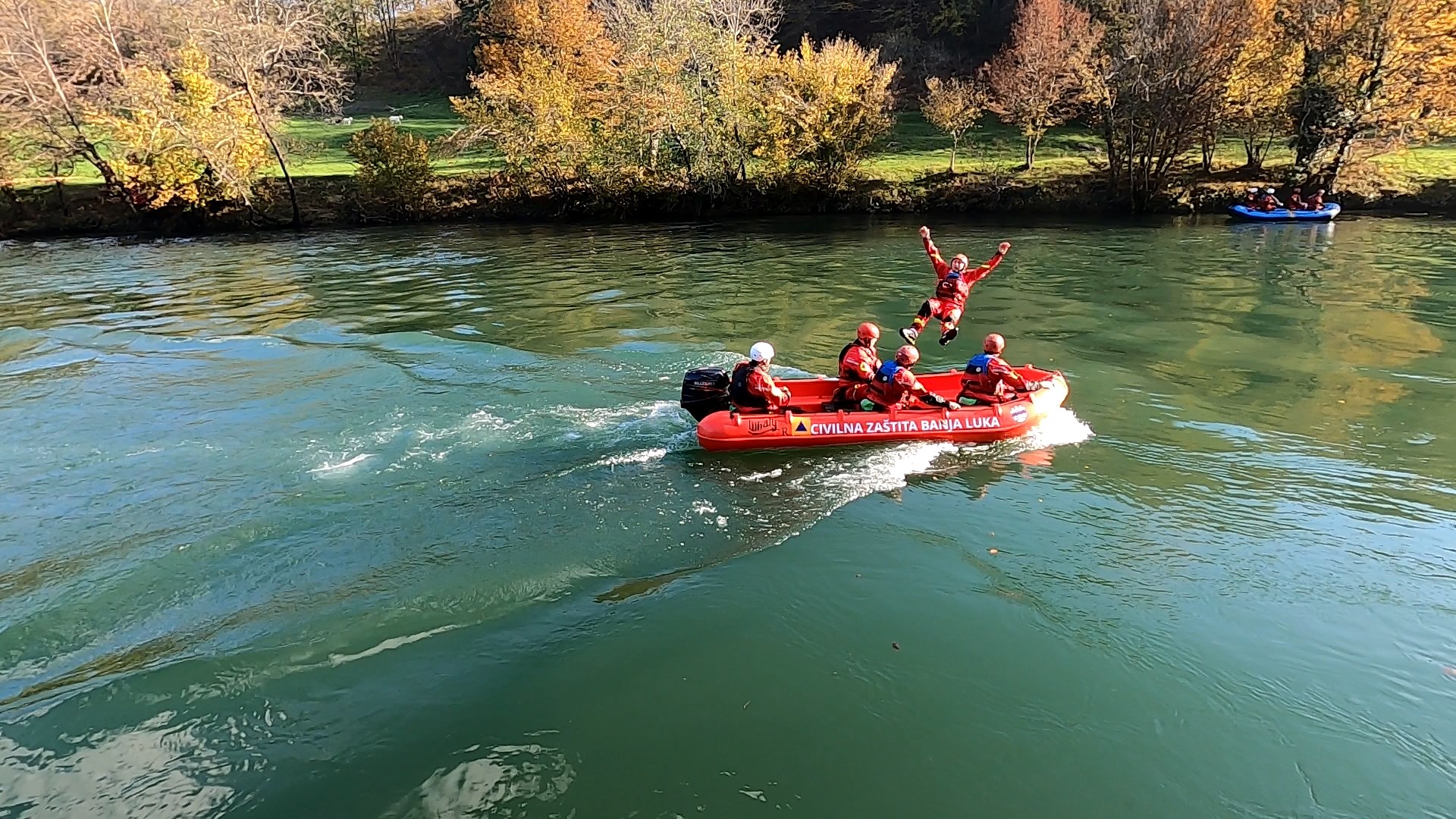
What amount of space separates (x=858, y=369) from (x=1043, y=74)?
1061 inches

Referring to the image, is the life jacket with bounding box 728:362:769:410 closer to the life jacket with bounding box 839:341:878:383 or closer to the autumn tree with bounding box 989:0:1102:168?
the life jacket with bounding box 839:341:878:383

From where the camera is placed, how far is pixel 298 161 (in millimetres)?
41625

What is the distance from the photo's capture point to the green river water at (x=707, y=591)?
5664 millimetres

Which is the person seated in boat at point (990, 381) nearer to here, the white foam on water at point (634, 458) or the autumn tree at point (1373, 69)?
the white foam on water at point (634, 458)

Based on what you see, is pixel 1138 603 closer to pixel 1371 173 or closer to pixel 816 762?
pixel 816 762

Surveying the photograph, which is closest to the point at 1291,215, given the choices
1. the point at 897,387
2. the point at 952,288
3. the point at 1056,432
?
the point at 952,288

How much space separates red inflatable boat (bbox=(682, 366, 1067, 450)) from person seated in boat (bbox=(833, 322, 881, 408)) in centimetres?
34

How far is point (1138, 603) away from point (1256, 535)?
6.70 ft

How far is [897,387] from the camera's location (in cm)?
1110

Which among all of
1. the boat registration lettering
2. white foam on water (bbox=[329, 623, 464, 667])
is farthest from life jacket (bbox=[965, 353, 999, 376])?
white foam on water (bbox=[329, 623, 464, 667])

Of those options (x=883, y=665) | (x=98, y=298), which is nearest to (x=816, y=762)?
(x=883, y=665)

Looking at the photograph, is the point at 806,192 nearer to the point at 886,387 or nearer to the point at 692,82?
the point at 692,82

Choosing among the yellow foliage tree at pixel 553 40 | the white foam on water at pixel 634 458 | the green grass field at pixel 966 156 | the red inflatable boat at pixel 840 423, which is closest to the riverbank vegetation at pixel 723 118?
the green grass field at pixel 966 156

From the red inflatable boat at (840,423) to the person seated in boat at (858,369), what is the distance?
335mm
